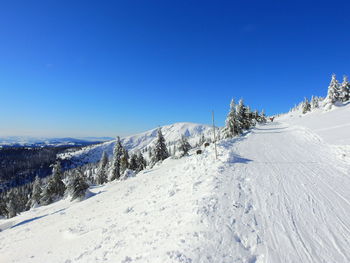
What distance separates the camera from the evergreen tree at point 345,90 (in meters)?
54.9

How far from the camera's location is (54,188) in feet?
117

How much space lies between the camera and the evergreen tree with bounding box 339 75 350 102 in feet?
180

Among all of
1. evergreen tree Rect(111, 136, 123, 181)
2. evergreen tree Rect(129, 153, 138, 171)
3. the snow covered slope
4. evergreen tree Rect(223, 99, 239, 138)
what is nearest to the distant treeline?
evergreen tree Rect(111, 136, 123, 181)

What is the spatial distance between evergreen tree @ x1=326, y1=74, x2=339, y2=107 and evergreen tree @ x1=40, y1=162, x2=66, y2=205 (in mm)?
80150

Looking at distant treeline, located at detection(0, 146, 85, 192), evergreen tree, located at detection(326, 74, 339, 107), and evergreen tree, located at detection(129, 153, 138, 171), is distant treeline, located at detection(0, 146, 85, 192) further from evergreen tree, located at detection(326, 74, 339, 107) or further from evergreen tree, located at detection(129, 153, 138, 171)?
evergreen tree, located at detection(326, 74, 339, 107)

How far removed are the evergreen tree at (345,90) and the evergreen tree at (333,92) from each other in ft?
11.4

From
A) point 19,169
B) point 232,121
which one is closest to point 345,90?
point 232,121

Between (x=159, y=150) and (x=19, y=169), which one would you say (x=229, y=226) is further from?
(x=19, y=169)

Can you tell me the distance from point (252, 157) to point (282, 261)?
38.5 feet

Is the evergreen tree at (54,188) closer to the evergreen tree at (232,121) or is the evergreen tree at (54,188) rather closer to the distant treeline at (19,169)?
the evergreen tree at (232,121)

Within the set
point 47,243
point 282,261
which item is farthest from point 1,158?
point 282,261

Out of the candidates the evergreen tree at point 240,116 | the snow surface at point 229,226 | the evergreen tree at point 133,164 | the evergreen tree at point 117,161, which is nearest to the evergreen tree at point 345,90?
the evergreen tree at point 240,116

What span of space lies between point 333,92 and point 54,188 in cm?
8453

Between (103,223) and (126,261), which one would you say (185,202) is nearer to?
(126,261)
